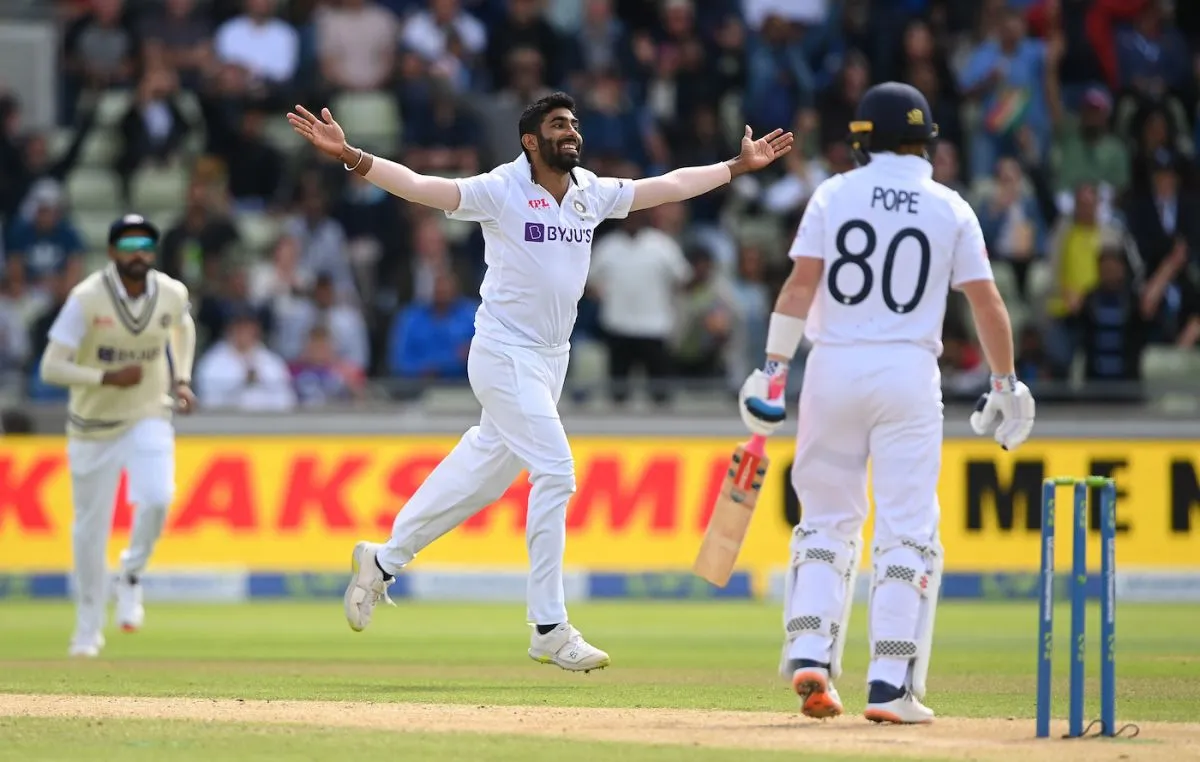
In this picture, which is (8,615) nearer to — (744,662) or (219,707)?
(744,662)

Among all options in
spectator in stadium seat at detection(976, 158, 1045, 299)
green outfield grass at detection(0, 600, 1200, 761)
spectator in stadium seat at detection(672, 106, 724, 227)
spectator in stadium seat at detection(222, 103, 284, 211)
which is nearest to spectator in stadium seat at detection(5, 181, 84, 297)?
spectator in stadium seat at detection(222, 103, 284, 211)

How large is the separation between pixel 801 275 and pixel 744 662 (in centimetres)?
374

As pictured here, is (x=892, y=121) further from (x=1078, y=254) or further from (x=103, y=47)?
(x=103, y=47)

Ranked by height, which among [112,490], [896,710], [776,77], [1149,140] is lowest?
[896,710]

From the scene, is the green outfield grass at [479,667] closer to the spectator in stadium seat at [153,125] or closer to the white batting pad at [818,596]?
the white batting pad at [818,596]

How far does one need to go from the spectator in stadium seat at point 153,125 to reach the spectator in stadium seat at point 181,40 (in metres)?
0.40

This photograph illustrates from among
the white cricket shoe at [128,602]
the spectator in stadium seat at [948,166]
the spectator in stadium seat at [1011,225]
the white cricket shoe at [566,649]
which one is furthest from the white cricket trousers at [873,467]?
the spectator in stadium seat at [1011,225]

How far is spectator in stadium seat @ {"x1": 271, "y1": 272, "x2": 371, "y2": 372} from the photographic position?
56.6 ft

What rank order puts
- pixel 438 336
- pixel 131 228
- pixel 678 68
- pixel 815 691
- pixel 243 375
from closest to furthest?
pixel 815 691, pixel 131 228, pixel 243 375, pixel 438 336, pixel 678 68

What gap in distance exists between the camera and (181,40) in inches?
776

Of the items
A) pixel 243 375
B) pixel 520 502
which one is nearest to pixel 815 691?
pixel 520 502

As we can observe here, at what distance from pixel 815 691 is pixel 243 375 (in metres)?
9.92

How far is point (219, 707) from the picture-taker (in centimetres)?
812

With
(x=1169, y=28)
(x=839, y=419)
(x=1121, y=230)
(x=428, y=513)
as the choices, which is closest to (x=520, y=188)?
(x=428, y=513)
